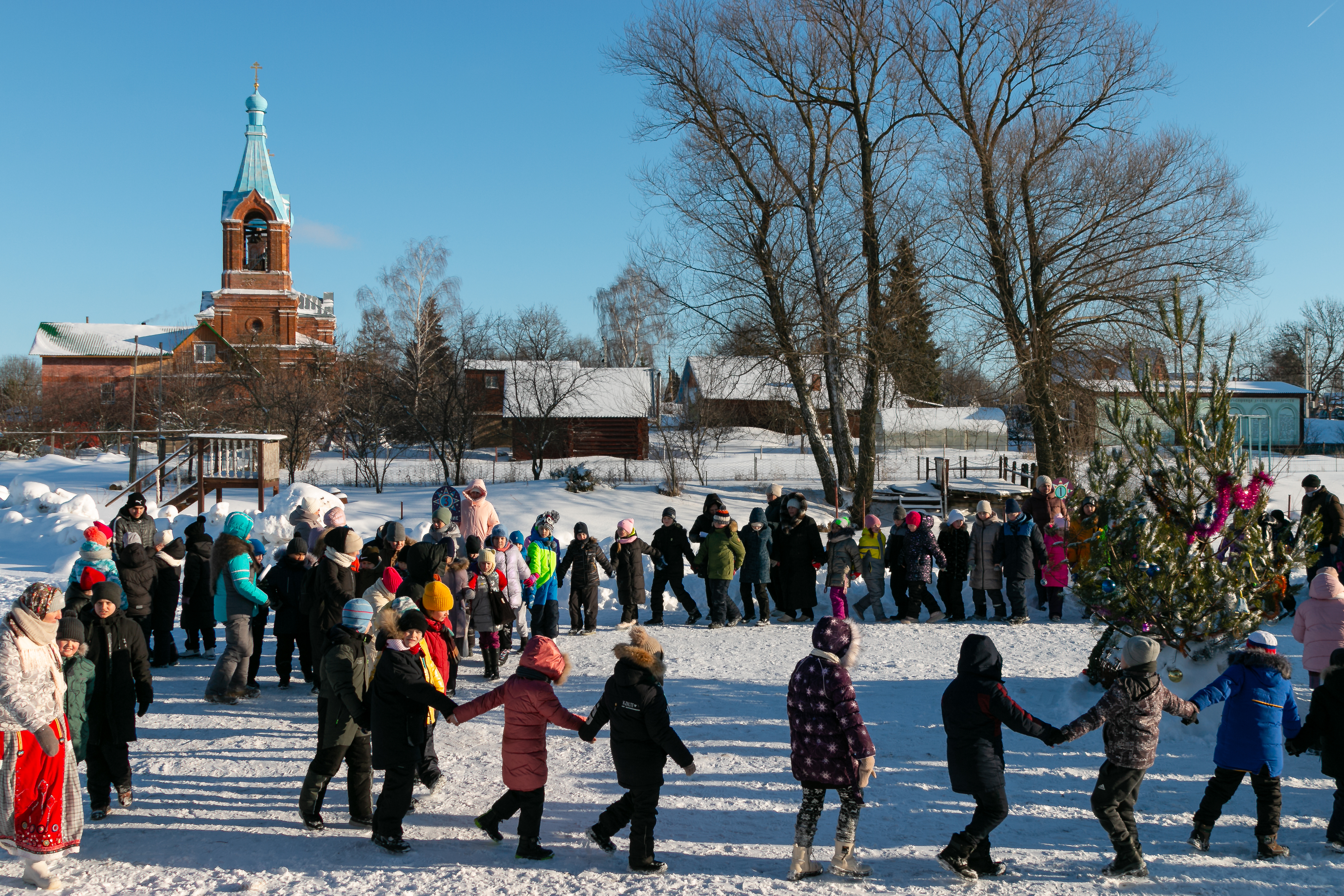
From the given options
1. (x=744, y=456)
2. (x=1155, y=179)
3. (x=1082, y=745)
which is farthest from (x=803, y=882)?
(x=744, y=456)

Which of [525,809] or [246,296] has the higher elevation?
[246,296]

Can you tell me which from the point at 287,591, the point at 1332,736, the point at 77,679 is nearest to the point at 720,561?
the point at 287,591

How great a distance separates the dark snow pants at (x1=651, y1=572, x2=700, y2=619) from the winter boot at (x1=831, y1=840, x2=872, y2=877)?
7076 mm

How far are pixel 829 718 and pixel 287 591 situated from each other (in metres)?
5.46

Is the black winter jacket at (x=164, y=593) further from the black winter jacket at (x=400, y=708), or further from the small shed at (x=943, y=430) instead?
the small shed at (x=943, y=430)

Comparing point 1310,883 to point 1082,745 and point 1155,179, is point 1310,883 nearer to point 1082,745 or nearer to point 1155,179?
point 1082,745

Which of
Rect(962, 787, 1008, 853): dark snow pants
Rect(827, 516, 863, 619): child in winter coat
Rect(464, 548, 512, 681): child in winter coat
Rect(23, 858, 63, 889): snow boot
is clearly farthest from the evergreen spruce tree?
Rect(23, 858, 63, 889): snow boot

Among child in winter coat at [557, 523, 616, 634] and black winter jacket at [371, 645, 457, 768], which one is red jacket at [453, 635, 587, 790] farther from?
child in winter coat at [557, 523, 616, 634]

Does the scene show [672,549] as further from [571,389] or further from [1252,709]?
[571,389]

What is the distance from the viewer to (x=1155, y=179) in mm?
21781

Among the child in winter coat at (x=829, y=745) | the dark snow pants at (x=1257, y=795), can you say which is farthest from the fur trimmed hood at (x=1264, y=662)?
the child in winter coat at (x=829, y=745)

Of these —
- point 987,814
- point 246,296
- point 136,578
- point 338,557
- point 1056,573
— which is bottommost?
point 987,814

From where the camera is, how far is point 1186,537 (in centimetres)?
716

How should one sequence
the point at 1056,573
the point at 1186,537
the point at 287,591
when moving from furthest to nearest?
1. the point at 1056,573
2. the point at 287,591
3. the point at 1186,537
